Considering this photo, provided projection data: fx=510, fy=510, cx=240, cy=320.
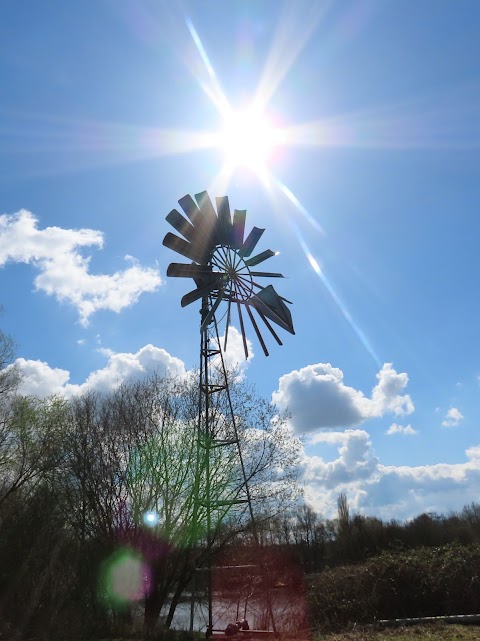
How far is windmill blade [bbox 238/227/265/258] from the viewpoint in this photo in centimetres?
1638

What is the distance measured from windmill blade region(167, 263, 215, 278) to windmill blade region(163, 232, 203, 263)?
324mm

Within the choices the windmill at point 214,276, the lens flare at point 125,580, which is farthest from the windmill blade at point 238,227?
the lens flare at point 125,580

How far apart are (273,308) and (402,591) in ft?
31.8

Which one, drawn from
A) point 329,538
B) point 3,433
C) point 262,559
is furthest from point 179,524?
point 329,538

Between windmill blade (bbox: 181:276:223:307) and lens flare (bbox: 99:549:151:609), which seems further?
lens flare (bbox: 99:549:151:609)

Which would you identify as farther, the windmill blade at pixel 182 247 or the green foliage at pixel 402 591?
the windmill blade at pixel 182 247

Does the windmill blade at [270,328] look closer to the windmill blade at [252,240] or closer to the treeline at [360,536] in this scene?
the windmill blade at [252,240]

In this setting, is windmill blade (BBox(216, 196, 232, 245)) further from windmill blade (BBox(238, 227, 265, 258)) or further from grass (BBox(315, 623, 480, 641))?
grass (BBox(315, 623, 480, 641))

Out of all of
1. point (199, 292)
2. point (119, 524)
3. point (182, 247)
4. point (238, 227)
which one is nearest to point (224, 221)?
point (238, 227)

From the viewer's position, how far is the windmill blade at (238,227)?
1597cm

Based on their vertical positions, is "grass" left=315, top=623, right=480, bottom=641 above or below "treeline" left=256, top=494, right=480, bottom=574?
below

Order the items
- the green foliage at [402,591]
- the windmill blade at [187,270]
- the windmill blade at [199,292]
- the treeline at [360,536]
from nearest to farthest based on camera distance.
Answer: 1. the green foliage at [402,591]
2. the windmill blade at [187,270]
3. the windmill blade at [199,292]
4. the treeline at [360,536]

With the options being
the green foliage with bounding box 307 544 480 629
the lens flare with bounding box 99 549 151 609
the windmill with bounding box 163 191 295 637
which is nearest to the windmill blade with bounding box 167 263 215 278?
the windmill with bounding box 163 191 295 637

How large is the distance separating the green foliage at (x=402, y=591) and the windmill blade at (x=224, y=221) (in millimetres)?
11547
